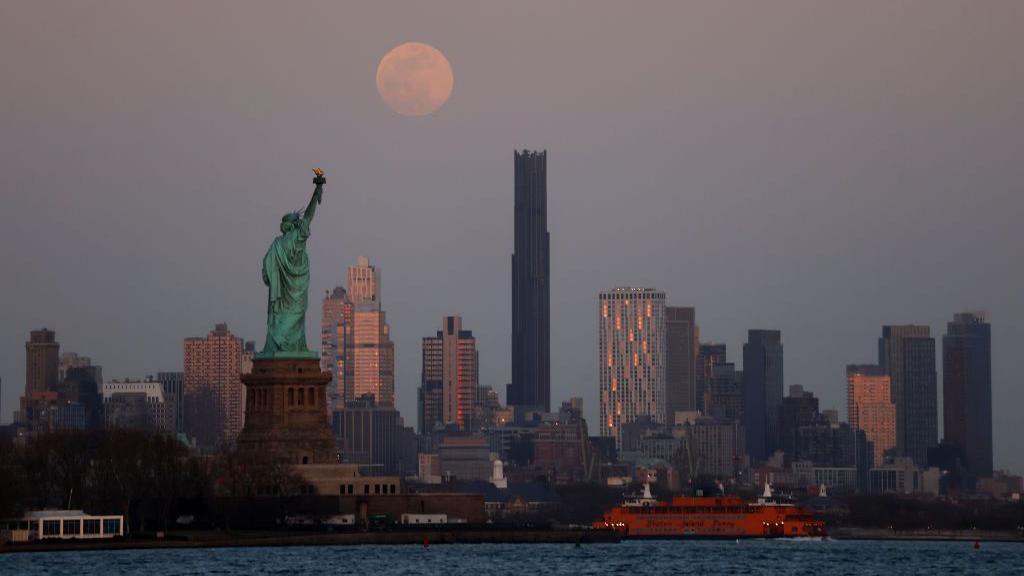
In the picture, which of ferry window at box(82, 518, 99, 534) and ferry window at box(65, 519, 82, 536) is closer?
ferry window at box(65, 519, 82, 536)

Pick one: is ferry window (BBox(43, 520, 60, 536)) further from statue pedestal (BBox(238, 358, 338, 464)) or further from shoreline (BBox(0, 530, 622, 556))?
statue pedestal (BBox(238, 358, 338, 464))

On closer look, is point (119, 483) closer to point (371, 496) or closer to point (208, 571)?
point (371, 496)

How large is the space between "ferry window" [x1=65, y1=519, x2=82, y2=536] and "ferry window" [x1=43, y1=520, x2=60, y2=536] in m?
0.50

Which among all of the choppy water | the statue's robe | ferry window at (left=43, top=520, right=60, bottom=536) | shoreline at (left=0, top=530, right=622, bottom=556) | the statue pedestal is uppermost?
the statue's robe

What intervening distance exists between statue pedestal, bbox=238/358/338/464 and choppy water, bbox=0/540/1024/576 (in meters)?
12.9

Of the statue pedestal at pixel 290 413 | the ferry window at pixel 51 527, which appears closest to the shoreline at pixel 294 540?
the ferry window at pixel 51 527

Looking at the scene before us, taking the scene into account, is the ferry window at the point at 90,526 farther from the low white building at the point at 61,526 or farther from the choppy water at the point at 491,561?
the choppy water at the point at 491,561

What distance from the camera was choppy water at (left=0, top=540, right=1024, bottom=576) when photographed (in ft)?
414

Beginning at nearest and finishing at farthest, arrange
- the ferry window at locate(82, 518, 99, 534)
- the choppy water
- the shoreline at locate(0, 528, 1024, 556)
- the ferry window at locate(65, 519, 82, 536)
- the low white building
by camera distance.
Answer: the choppy water → the shoreline at locate(0, 528, 1024, 556) → the low white building → the ferry window at locate(65, 519, 82, 536) → the ferry window at locate(82, 518, 99, 534)

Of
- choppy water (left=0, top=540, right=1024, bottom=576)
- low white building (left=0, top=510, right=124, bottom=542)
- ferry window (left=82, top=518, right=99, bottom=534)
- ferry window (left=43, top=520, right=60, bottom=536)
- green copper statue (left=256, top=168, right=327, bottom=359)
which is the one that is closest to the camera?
choppy water (left=0, top=540, right=1024, bottom=576)

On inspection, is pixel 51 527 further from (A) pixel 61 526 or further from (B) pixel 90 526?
(B) pixel 90 526

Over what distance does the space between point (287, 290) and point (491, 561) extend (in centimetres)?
3490

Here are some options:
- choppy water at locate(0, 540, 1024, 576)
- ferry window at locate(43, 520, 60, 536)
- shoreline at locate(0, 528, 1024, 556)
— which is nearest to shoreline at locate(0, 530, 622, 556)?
shoreline at locate(0, 528, 1024, 556)

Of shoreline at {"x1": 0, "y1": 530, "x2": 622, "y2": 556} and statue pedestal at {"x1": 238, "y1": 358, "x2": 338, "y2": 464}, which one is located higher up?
statue pedestal at {"x1": 238, "y1": 358, "x2": 338, "y2": 464}
